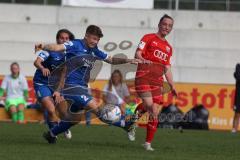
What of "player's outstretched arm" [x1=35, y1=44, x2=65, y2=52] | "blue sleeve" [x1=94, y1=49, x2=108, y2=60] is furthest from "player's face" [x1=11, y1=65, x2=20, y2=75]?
"player's outstretched arm" [x1=35, y1=44, x2=65, y2=52]

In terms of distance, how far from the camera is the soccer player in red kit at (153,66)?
12.0 metres

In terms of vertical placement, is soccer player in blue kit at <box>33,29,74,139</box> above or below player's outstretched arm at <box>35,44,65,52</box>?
below

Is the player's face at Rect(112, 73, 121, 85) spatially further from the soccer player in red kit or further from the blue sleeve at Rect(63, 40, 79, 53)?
the blue sleeve at Rect(63, 40, 79, 53)

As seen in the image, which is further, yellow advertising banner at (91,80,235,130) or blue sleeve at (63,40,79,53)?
yellow advertising banner at (91,80,235,130)

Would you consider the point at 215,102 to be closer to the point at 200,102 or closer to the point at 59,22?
the point at 200,102

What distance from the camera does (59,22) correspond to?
89.2 ft

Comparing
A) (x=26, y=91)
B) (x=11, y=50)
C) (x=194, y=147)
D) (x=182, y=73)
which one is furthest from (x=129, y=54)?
(x=194, y=147)

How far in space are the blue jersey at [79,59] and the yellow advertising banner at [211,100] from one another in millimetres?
10357

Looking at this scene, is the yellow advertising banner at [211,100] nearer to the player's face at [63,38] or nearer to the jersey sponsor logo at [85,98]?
the player's face at [63,38]

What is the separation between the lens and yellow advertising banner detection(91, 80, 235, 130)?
73.2 ft

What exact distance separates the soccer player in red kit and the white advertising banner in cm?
1470

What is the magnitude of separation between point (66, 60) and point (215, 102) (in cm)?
1116

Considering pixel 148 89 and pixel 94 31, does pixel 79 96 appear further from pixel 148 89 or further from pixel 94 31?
pixel 148 89

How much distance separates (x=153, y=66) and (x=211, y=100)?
34.1 ft
